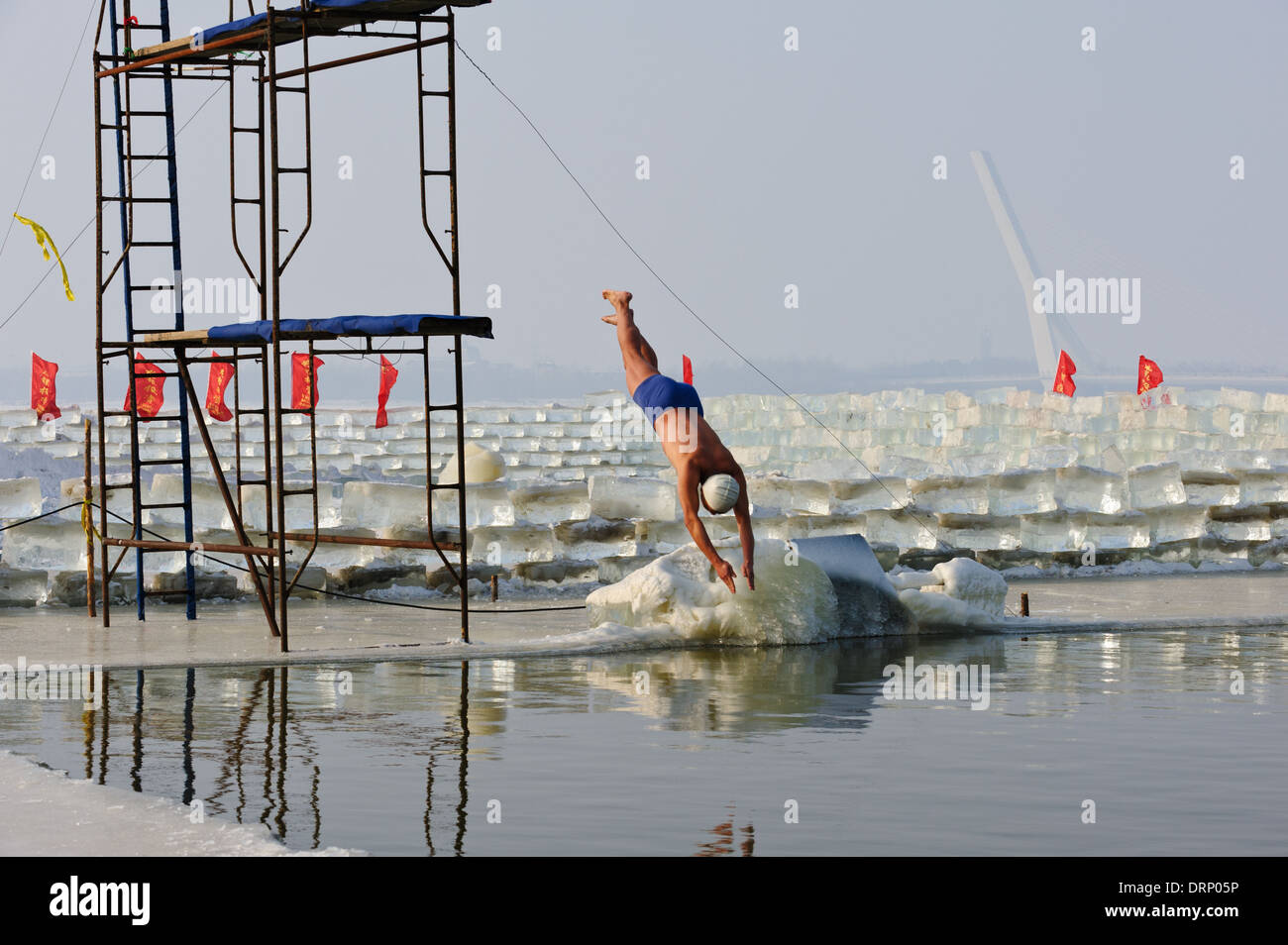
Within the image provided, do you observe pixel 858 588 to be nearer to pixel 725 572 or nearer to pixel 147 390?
pixel 725 572

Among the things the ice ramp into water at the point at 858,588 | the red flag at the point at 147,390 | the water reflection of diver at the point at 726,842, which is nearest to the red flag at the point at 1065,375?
the red flag at the point at 147,390

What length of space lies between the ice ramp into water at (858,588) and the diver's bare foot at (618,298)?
2.51 meters

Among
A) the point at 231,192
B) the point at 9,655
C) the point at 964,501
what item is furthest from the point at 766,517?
the point at 9,655

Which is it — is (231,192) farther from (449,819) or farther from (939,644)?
(449,819)

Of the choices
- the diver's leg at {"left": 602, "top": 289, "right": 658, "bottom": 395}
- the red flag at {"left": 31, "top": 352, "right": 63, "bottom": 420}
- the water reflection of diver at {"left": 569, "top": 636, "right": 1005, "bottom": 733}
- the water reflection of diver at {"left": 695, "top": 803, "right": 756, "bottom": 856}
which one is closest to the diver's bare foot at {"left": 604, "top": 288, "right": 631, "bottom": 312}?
the diver's leg at {"left": 602, "top": 289, "right": 658, "bottom": 395}

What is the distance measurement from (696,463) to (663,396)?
627mm

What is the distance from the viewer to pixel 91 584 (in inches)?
734

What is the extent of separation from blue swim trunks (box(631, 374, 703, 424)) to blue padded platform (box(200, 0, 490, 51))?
3274 millimetres

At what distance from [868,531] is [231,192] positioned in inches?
386

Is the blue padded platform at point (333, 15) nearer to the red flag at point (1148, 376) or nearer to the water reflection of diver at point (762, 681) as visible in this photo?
the water reflection of diver at point (762, 681)

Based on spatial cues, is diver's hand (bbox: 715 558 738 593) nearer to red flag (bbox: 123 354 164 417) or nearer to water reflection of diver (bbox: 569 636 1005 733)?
water reflection of diver (bbox: 569 636 1005 733)

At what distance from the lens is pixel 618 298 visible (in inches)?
633

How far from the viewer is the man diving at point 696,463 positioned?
50.2 feet

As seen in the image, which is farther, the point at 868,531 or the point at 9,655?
the point at 868,531
